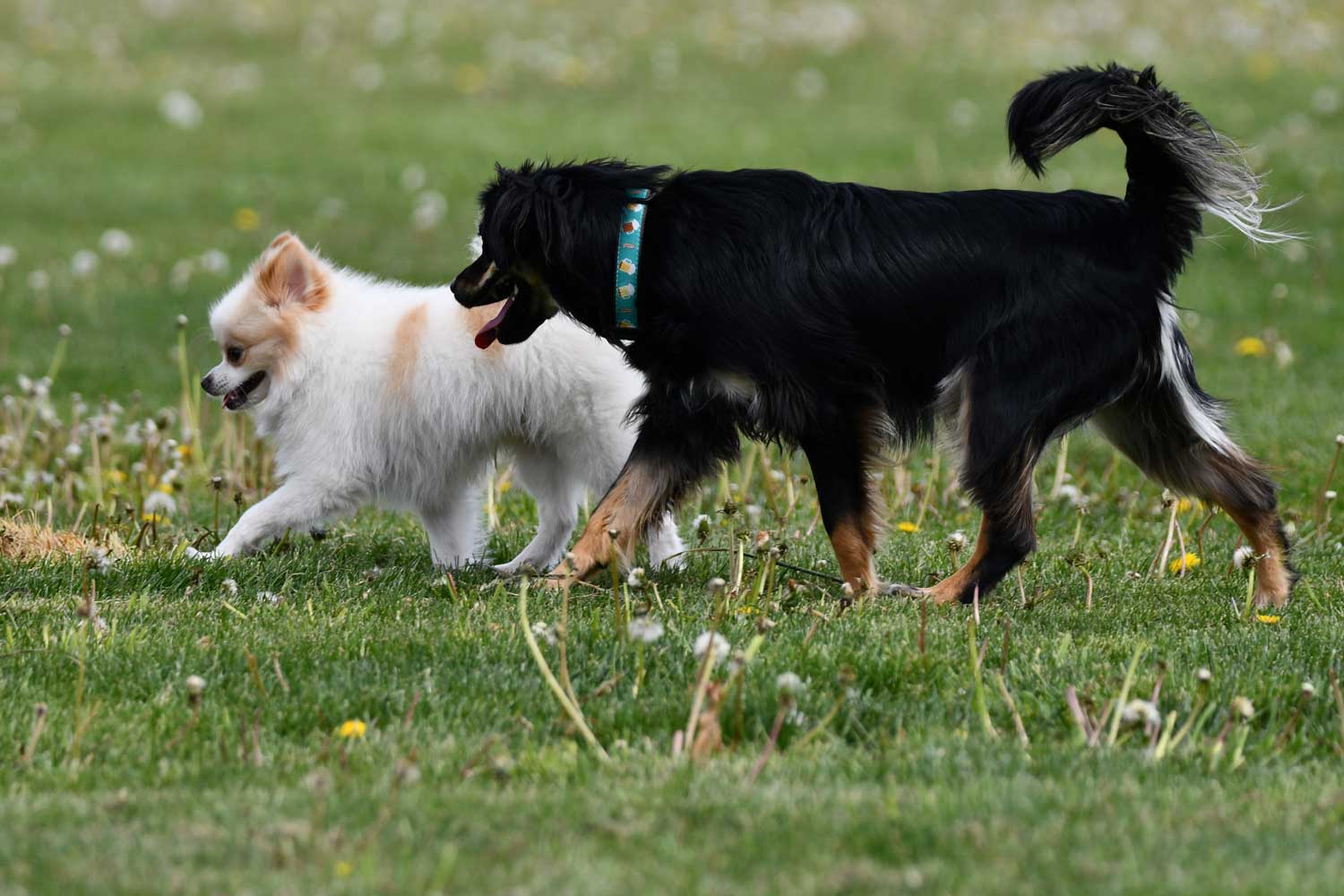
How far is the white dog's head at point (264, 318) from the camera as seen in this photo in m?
5.27

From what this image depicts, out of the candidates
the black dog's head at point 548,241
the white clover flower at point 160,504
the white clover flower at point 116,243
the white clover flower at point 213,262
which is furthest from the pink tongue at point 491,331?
the white clover flower at point 116,243

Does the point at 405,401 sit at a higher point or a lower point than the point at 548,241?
lower

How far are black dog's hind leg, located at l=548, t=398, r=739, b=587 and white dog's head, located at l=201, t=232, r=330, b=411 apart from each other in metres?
1.31

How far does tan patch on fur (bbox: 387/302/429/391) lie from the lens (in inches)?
202

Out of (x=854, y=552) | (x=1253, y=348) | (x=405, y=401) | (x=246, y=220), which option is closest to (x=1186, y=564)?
(x=854, y=552)

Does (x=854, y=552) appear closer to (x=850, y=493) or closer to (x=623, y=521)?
(x=850, y=493)

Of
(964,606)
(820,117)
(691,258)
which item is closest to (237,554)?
(691,258)

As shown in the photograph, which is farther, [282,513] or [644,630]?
[282,513]

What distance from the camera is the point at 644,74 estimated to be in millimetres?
16734

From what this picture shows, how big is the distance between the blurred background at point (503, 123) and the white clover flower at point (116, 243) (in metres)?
0.05

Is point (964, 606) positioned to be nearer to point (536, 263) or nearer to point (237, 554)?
point (536, 263)

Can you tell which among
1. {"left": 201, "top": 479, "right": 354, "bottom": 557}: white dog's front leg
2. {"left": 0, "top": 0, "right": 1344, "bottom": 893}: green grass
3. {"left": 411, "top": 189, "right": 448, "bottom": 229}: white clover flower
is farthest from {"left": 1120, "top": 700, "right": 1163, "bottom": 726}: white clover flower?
{"left": 411, "top": 189, "right": 448, "bottom": 229}: white clover flower

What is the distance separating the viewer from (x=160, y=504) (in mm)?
5949

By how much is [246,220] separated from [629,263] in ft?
27.8
